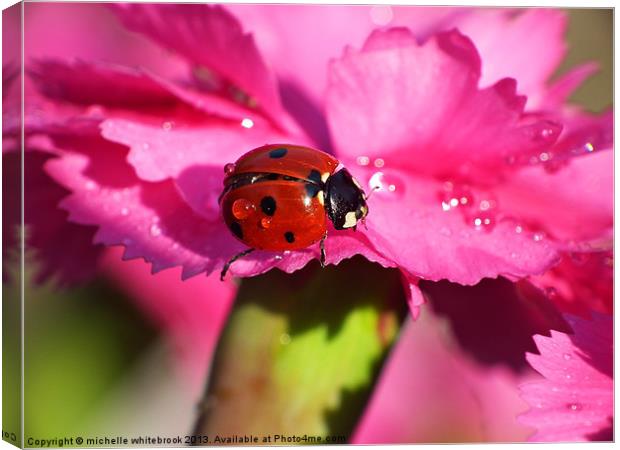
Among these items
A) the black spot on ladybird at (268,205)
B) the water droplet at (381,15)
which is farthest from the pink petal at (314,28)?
the black spot on ladybird at (268,205)

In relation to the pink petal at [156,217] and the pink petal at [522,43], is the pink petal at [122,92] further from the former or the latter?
the pink petal at [522,43]

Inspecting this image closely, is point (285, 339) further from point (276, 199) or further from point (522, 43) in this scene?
point (522, 43)

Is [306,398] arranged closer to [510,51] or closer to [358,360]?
[358,360]

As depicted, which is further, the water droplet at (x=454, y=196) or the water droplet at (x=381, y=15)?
the water droplet at (x=381, y=15)

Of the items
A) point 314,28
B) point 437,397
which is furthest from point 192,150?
point 437,397

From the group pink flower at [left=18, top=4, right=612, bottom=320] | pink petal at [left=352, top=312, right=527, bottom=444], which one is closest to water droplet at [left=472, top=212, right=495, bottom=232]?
pink flower at [left=18, top=4, right=612, bottom=320]

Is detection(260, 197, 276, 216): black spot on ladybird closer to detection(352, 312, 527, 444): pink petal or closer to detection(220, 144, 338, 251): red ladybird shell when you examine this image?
detection(220, 144, 338, 251): red ladybird shell
